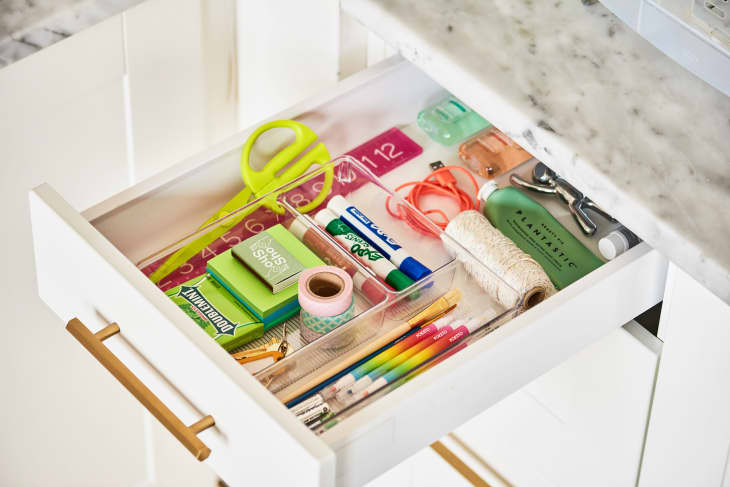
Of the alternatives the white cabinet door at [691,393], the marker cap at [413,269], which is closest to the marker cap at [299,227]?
the marker cap at [413,269]

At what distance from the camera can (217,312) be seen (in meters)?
0.94

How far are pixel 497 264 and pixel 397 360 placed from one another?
14 centimetres

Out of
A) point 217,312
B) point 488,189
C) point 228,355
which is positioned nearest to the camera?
point 228,355

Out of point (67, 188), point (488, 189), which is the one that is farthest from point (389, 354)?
point (67, 188)

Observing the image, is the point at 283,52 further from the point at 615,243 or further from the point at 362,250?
the point at 615,243

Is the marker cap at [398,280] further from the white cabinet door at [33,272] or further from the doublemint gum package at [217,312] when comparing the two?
the white cabinet door at [33,272]

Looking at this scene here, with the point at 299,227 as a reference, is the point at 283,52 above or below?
above

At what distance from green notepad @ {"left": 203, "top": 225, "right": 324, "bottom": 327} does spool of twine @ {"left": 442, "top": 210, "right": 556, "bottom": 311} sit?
0.44 feet

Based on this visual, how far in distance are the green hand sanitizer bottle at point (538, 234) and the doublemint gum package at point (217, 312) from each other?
26cm

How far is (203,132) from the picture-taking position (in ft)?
4.99

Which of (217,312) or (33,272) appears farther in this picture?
(33,272)

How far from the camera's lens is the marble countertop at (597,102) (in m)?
0.81

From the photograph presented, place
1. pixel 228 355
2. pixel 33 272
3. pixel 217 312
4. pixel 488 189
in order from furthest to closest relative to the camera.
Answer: pixel 33 272
pixel 488 189
pixel 217 312
pixel 228 355

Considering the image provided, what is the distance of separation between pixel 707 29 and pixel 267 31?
2.42 ft
